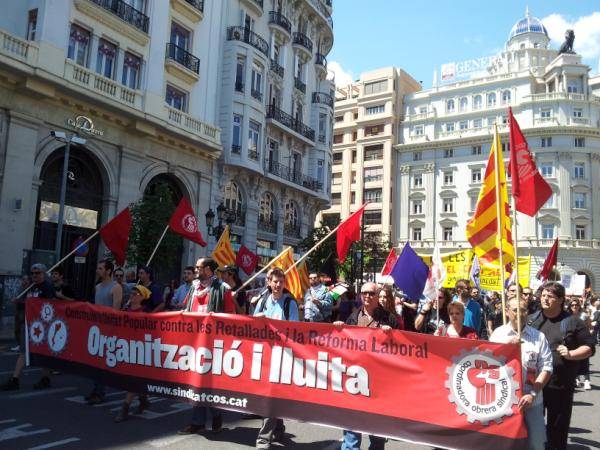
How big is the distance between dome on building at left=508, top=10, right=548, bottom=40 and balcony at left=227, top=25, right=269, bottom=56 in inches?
1712

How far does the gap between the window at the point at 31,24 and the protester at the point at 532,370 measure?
18.9 meters

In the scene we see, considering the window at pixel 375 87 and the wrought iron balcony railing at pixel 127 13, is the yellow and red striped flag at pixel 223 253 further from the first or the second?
the window at pixel 375 87

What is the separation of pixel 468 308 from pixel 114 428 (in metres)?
5.99

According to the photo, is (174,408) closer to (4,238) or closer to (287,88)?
(4,238)

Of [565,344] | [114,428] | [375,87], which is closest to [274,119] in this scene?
[114,428]

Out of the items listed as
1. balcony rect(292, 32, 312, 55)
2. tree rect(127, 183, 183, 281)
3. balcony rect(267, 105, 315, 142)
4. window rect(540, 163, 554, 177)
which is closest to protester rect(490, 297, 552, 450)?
tree rect(127, 183, 183, 281)

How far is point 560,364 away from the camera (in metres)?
5.26

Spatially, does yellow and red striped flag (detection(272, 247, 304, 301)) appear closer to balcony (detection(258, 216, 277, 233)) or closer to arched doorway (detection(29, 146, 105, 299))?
arched doorway (detection(29, 146, 105, 299))

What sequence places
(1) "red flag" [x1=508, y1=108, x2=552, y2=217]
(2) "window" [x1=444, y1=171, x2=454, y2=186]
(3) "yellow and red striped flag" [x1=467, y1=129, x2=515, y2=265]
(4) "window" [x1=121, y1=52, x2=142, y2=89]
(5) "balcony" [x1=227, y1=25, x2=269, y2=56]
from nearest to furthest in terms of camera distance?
(1) "red flag" [x1=508, y1=108, x2=552, y2=217], (3) "yellow and red striped flag" [x1=467, y1=129, x2=515, y2=265], (4) "window" [x1=121, y1=52, x2=142, y2=89], (5) "balcony" [x1=227, y1=25, x2=269, y2=56], (2) "window" [x1=444, y1=171, x2=454, y2=186]

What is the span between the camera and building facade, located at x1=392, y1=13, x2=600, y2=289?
51.7 meters

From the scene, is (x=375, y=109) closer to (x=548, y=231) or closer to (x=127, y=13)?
(x=548, y=231)

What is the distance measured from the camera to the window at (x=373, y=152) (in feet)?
207

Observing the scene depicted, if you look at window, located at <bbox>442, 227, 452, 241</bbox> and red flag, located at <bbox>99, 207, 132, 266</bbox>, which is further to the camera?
window, located at <bbox>442, 227, 452, 241</bbox>

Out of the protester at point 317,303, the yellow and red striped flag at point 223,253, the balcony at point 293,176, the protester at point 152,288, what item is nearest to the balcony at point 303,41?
the balcony at point 293,176
